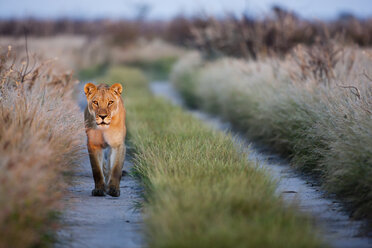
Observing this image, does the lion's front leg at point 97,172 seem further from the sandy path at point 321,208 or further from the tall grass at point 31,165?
the sandy path at point 321,208

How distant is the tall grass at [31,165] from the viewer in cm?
354

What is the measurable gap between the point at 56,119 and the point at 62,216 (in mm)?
1489

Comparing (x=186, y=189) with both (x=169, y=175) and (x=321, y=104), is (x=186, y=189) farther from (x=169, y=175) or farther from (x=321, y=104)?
(x=321, y=104)

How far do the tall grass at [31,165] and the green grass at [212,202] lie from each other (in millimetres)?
794

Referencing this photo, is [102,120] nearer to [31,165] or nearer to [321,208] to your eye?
[31,165]

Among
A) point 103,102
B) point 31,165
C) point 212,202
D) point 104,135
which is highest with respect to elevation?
point 103,102

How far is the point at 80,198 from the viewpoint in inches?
214

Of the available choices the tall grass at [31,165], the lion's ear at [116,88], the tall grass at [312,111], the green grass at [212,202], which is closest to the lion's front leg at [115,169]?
the green grass at [212,202]

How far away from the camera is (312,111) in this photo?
22.7 feet

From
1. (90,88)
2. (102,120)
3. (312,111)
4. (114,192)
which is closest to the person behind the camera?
(102,120)

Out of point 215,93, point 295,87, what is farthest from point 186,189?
point 215,93

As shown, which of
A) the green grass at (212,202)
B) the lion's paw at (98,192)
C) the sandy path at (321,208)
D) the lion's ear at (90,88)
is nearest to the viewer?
the green grass at (212,202)

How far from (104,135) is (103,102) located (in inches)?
14.0

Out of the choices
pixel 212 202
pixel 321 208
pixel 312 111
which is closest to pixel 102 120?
pixel 212 202
